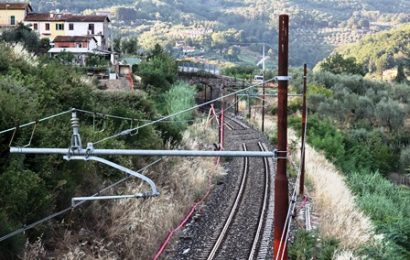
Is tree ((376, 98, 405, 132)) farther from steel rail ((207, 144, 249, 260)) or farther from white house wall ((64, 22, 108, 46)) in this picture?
white house wall ((64, 22, 108, 46))

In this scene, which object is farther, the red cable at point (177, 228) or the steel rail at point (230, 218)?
the steel rail at point (230, 218)

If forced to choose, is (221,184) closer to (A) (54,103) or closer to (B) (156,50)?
(A) (54,103)

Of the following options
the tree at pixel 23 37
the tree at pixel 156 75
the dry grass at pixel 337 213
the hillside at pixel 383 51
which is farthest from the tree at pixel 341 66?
the dry grass at pixel 337 213

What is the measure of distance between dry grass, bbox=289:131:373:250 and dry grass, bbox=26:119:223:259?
12.4ft

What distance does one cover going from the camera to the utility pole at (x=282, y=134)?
710 centimetres

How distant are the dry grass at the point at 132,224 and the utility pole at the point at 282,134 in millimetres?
4409

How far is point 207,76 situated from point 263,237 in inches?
1474

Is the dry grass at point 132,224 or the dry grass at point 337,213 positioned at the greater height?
the dry grass at point 132,224

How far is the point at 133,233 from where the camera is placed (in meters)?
12.4

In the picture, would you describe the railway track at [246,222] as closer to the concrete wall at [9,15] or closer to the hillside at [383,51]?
the concrete wall at [9,15]

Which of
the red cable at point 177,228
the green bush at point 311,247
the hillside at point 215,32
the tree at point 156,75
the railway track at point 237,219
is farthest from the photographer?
the hillside at point 215,32

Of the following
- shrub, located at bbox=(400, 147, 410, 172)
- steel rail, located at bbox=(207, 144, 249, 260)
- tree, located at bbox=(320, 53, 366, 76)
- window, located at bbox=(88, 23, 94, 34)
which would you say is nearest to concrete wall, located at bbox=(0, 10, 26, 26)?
window, located at bbox=(88, 23, 94, 34)

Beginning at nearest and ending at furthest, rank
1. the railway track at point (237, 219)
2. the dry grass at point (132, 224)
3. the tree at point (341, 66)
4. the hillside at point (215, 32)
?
the dry grass at point (132, 224)
the railway track at point (237, 219)
the tree at point (341, 66)
the hillside at point (215, 32)

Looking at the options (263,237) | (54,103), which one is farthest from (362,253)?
(54,103)
